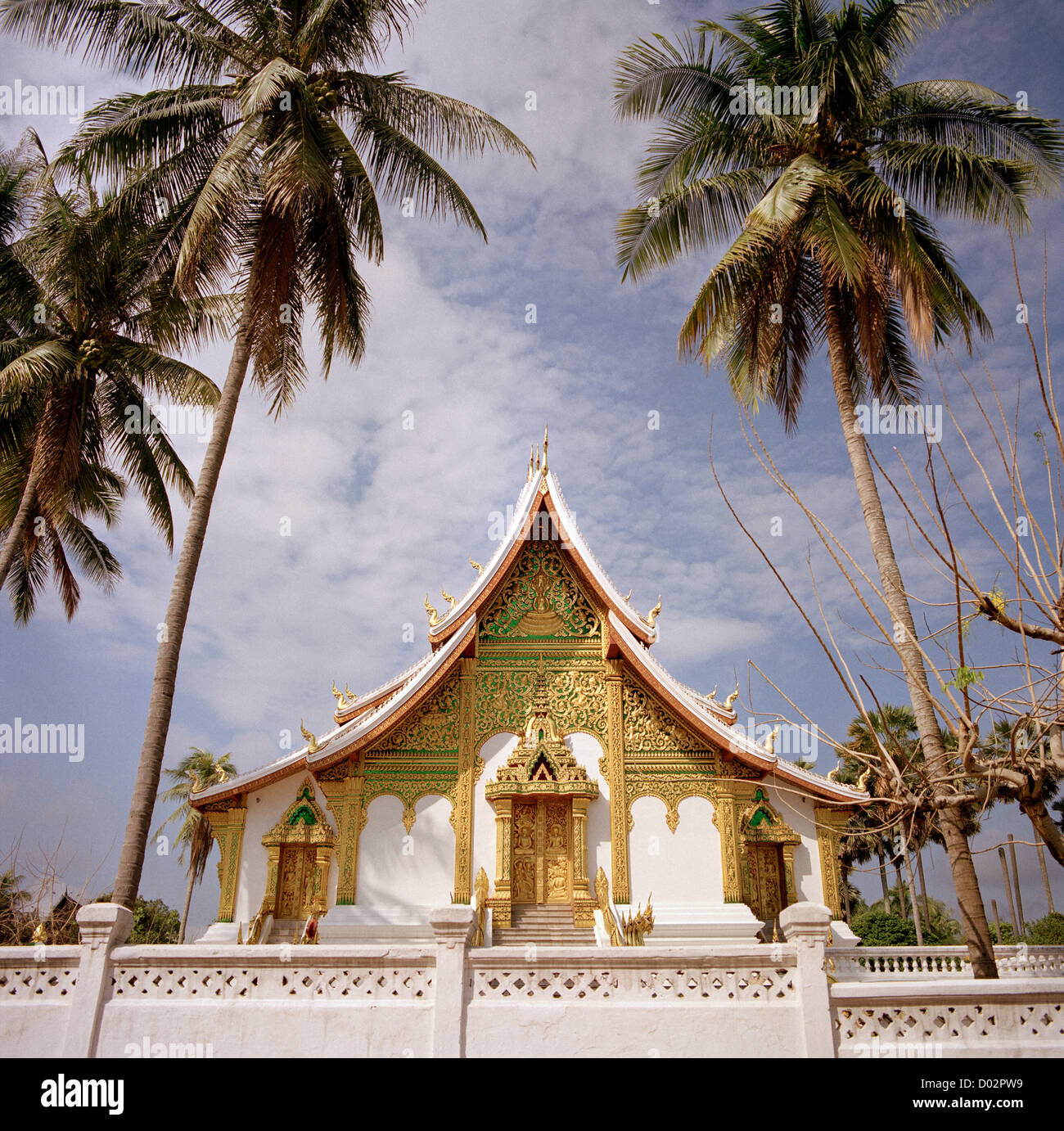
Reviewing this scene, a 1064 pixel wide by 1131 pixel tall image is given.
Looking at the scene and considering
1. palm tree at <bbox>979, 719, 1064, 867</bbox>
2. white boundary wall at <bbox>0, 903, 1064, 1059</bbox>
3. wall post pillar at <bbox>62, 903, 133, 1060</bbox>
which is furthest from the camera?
wall post pillar at <bbox>62, 903, 133, 1060</bbox>

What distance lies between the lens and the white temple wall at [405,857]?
45.9 feet

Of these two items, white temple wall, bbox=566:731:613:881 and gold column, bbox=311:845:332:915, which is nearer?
gold column, bbox=311:845:332:915

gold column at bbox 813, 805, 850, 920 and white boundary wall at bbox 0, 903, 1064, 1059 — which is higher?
gold column at bbox 813, 805, 850, 920

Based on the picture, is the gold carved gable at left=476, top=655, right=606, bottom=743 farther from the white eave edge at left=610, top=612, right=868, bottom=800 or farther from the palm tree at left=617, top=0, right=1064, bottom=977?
the palm tree at left=617, top=0, right=1064, bottom=977

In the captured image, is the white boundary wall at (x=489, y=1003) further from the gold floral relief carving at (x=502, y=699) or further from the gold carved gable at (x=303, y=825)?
the gold floral relief carving at (x=502, y=699)

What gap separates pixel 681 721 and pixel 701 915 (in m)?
3.06

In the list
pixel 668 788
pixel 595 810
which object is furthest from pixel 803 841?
pixel 595 810

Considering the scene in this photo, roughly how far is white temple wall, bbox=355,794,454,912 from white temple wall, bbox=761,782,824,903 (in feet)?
17.6

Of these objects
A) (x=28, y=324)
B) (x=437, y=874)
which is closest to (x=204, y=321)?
(x=28, y=324)

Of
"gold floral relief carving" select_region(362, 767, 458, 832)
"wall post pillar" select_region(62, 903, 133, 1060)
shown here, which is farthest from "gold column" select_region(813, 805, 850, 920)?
"wall post pillar" select_region(62, 903, 133, 1060)

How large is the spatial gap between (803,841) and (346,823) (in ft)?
24.7

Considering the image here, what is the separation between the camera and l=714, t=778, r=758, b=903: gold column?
45.9ft

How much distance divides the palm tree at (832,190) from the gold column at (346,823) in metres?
8.78

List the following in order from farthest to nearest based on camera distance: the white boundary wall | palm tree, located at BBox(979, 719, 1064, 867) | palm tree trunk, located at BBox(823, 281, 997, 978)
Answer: palm tree trunk, located at BBox(823, 281, 997, 978) < the white boundary wall < palm tree, located at BBox(979, 719, 1064, 867)
